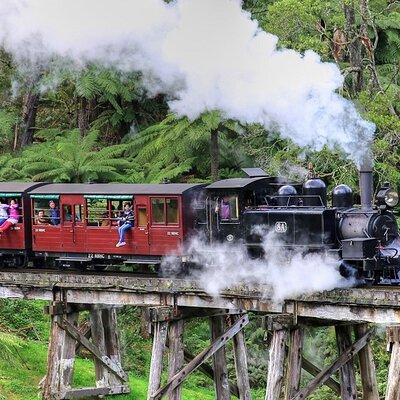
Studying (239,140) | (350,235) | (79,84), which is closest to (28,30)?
(79,84)

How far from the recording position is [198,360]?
18.1 metres

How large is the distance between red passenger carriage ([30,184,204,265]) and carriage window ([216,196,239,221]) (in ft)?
2.71

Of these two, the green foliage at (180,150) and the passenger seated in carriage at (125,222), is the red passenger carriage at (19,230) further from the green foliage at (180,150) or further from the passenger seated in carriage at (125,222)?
the green foliage at (180,150)

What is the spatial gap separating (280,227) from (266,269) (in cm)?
81

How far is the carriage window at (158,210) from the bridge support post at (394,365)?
638cm

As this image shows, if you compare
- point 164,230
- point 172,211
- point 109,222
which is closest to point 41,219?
point 109,222

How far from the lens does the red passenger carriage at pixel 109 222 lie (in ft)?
66.7

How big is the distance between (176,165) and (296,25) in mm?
5834

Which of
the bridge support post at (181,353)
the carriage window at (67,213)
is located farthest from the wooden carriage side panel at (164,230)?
the carriage window at (67,213)

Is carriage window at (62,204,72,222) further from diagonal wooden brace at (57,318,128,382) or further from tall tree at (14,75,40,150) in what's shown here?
tall tree at (14,75,40,150)

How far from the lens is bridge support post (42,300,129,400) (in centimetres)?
2005

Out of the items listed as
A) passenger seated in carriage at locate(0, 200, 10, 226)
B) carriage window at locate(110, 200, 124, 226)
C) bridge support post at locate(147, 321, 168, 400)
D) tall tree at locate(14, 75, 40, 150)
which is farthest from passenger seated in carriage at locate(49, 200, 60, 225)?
tall tree at locate(14, 75, 40, 150)

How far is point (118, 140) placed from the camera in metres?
32.6

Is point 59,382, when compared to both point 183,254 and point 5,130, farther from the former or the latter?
point 5,130
